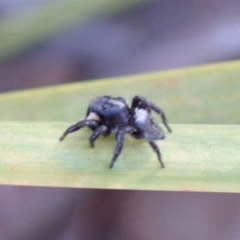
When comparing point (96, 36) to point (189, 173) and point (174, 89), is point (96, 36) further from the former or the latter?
point (189, 173)

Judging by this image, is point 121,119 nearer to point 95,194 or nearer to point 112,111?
point 112,111

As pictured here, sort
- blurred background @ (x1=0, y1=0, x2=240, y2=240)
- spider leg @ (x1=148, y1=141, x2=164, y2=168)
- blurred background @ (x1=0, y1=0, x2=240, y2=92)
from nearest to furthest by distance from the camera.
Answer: spider leg @ (x1=148, y1=141, x2=164, y2=168), blurred background @ (x1=0, y1=0, x2=240, y2=240), blurred background @ (x1=0, y1=0, x2=240, y2=92)

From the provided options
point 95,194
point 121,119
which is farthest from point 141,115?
point 95,194

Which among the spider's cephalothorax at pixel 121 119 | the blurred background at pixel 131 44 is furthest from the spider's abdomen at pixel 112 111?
the blurred background at pixel 131 44

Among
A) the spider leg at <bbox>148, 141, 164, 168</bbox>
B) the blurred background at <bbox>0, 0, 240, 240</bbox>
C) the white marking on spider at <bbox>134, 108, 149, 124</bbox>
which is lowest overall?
the blurred background at <bbox>0, 0, 240, 240</bbox>

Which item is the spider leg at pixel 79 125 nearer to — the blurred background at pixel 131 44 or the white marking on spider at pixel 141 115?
the white marking on spider at pixel 141 115

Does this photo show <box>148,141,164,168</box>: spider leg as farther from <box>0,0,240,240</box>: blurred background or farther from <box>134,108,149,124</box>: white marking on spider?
<box>0,0,240,240</box>: blurred background

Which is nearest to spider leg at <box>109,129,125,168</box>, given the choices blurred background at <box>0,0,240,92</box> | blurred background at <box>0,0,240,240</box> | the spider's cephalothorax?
the spider's cephalothorax

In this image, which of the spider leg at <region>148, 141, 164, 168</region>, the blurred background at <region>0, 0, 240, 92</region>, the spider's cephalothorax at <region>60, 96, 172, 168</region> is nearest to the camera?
the spider leg at <region>148, 141, 164, 168</region>

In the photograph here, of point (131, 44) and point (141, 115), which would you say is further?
point (131, 44)
